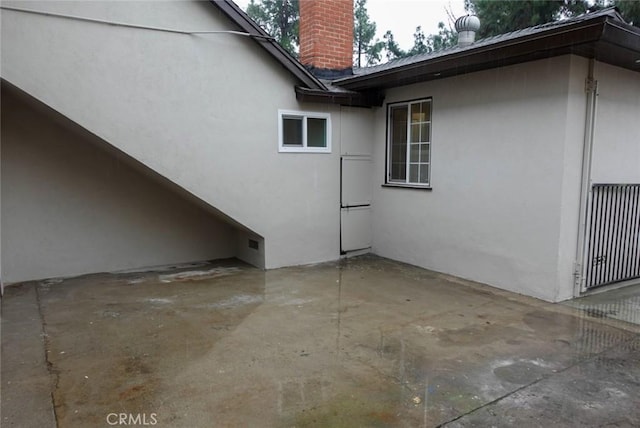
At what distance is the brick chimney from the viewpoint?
7613 mm

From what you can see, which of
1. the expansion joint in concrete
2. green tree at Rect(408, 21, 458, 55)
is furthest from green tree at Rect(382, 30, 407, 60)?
the expansion joint in concrete

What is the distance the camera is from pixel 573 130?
16.4 ft

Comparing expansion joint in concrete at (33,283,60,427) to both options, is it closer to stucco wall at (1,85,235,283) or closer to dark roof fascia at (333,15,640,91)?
stucco wall at (1,85,235,283)

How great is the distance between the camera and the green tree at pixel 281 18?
2509 cm

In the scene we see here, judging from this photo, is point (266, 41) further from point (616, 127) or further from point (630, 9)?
point (630, 9)

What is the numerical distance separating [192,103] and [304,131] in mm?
1814

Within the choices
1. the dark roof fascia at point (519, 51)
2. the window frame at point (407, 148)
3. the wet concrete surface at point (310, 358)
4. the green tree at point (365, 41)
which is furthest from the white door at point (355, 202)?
the green tree at point (365, 41)

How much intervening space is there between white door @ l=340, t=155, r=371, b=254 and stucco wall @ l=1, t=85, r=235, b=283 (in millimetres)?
2394

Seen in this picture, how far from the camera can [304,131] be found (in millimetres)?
6941

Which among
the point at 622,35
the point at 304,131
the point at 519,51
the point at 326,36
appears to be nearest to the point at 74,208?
the point at 304,131

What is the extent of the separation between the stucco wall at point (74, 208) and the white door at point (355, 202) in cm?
239

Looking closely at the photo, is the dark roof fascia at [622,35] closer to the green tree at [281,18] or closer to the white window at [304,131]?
the white window at [304,131]

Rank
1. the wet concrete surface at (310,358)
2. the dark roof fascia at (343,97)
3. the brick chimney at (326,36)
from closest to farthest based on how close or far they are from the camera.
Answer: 1. the wet concrete surface at (310,358)
2. the dark roof fascia at (343,97)
3. the brick chimney at (326,36)

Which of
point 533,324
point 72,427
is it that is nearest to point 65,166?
point 72,427
